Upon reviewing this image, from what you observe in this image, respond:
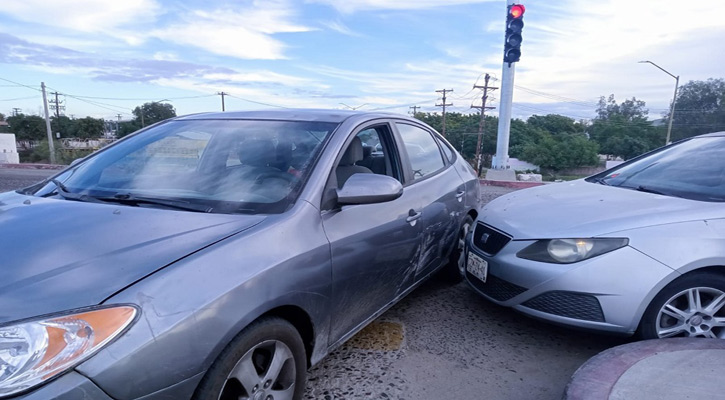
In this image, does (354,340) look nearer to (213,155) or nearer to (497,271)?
(497,271)

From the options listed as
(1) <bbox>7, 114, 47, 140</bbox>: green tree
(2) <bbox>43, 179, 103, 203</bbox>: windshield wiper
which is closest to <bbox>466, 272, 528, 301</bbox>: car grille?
(2) <bbox>43, 179, 103, 203</bbox>: windshield wiper

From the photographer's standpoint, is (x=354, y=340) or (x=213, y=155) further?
(x=354, y=340)

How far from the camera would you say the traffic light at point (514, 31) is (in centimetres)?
878

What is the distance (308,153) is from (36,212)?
1.31 meters

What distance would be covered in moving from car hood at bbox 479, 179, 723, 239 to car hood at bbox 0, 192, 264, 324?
Answer: 76.4 inches

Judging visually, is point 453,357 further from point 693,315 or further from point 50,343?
point 50,343

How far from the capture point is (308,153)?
7.98 feet

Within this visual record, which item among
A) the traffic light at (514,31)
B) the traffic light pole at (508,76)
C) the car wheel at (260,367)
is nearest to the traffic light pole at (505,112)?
the traffic light pole at (508,76)

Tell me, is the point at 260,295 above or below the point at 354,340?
above

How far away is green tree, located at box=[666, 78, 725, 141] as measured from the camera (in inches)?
1811

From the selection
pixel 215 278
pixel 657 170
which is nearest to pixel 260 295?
pixel 215 278

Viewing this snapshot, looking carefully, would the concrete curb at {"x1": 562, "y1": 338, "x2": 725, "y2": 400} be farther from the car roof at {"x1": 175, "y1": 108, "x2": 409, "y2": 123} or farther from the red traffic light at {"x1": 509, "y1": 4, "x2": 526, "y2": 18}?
the red traffic light at {"x1": 509, "y1": 4, "x2": 526, "y2": 18}

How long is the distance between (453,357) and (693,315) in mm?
1446

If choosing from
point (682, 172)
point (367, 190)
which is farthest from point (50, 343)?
point (682, 172)
